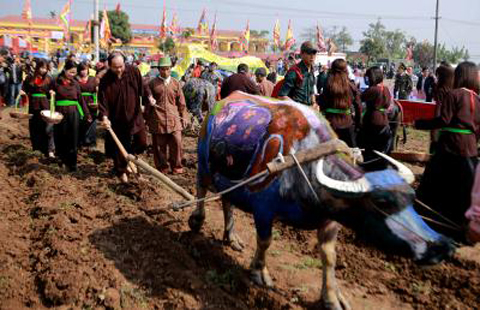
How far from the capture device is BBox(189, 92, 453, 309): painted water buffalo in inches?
141

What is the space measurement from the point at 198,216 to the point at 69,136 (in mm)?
3954

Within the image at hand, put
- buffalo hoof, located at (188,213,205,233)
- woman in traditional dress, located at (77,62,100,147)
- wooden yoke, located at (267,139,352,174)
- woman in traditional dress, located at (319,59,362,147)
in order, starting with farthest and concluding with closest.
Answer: woman in traditional dress, located at (77,62,100,147) < woman in traditional dress, located at (319,59,362,147) < buffalo hoof, located at (188,213,205,233) < wooden yoke, located at (267,139,352,174)

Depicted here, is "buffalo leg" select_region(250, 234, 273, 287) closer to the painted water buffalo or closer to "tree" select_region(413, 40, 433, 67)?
the painted water buffalo

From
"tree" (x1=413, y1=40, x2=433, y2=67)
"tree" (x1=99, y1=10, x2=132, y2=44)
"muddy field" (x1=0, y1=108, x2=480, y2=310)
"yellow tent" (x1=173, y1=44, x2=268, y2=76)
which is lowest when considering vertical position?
"muddy field" (x1=0, y1=108, x2=480, y2=310)

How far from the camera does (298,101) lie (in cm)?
662

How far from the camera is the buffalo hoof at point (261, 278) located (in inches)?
186

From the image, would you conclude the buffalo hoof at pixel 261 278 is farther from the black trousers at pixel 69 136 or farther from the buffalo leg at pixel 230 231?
the black trousers at pixel 69 136

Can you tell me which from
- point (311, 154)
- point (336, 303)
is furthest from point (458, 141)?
point (336, 303)

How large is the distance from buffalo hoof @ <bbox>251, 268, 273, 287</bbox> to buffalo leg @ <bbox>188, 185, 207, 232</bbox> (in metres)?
1.19

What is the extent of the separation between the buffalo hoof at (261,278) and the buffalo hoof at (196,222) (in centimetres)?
120

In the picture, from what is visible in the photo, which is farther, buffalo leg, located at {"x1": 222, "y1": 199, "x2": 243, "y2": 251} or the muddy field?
buffalo leg, located at {"x1": 222, "y1": 199, "x2": 243, "y2": 251}

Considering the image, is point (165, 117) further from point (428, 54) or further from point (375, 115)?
point (428, 54)

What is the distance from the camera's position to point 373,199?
3.62m

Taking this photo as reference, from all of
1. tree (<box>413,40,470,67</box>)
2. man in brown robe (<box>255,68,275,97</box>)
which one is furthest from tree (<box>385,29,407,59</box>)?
man in brown robe (<box>255,68,275,97</box>)
